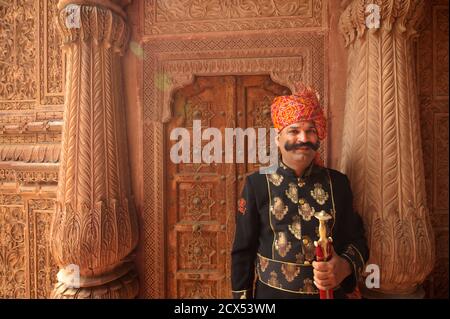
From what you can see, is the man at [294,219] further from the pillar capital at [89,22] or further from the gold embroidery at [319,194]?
the pillar capital at [89,22]

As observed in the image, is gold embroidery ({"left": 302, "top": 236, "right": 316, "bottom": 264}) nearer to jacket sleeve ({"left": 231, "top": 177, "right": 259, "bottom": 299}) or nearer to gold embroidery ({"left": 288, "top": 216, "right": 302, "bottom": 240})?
gold embroidery ({"left": 288, "top": 216, "right": 302, "bottom": 240})

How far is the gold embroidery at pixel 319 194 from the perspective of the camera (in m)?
1.53

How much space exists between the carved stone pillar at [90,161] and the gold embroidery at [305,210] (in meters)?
1.34

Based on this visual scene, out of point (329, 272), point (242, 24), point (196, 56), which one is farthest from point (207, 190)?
point (242, 24)

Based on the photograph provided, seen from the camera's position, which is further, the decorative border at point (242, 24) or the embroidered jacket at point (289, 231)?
the decorative border at point (242, 24)

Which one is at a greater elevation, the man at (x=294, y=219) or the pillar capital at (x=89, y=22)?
the pillar capital at (x=89, y=22)

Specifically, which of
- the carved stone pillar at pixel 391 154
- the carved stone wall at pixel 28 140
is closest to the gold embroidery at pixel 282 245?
the carved stone pillar at pixel 391 154

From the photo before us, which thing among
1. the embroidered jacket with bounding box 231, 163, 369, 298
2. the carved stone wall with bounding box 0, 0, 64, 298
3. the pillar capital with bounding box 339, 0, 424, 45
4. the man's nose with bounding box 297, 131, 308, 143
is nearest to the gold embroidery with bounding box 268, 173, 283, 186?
the embroidered jacket with bounding box 231, 163, 369, 298

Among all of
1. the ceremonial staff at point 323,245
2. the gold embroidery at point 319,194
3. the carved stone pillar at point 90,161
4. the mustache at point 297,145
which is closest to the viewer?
the ceremonial staff at point 323,245


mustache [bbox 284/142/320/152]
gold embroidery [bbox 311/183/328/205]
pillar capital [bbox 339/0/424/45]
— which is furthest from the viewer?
pillar capital [bbox 339/0/424/45]

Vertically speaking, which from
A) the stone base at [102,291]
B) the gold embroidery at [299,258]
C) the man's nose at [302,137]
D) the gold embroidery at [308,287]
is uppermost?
the man's nose at [302,137]

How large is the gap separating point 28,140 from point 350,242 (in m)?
2.72

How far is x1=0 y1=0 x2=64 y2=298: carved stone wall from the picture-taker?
2.48 metres

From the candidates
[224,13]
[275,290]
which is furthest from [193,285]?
[224,13]
